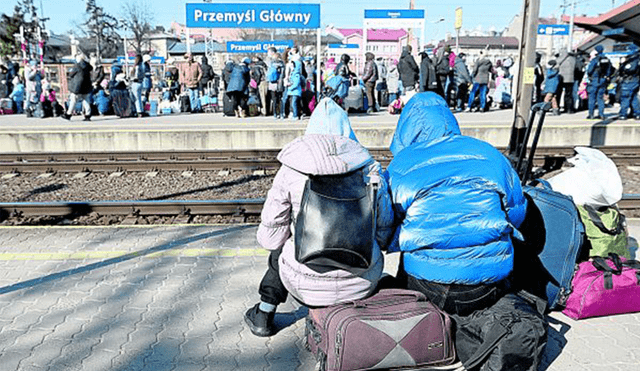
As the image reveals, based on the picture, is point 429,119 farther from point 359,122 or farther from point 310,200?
point 359,122

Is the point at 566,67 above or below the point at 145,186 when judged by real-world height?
above

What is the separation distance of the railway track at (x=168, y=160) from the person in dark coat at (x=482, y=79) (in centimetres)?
578

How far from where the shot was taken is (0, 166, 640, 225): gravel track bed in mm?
8164

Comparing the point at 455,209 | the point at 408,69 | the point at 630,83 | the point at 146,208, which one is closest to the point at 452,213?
the point at 455,209

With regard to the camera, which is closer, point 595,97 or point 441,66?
point 595,97

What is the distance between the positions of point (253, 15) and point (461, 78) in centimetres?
636

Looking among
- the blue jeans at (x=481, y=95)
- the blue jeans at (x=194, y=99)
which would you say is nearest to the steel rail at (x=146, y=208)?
the blue jeans at (x=194, y=99)

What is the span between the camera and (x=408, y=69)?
611 inches

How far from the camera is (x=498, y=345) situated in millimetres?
3158

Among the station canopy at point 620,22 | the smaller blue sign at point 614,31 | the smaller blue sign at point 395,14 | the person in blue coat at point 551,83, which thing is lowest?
the person in blue coat at point 551,83

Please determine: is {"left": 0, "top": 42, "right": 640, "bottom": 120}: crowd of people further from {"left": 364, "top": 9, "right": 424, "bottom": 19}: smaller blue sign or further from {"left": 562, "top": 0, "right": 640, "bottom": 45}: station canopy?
{"left": 364, "top": 9, "right": 424, "bottom": 19}: smaller blue sign

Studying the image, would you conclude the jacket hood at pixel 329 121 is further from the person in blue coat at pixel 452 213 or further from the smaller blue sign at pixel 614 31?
the smaller blue sign at pixel 614 31

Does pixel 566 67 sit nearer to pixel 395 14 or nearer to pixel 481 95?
pixel 481 95

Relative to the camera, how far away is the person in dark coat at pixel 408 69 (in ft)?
50.8
